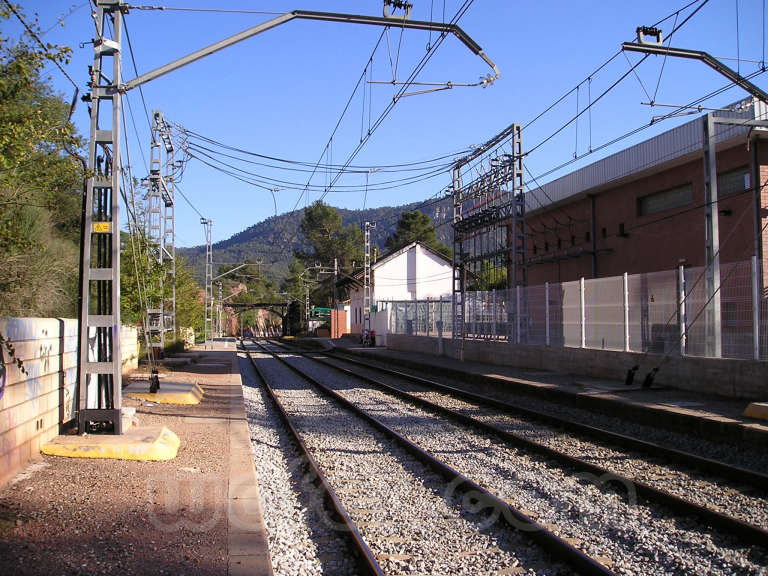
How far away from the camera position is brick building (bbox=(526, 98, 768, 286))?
22969 millimetres

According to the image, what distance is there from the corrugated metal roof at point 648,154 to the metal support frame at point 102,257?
17.1 meters

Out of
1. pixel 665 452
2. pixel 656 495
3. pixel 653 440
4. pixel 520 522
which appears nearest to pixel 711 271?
pixel 653 440

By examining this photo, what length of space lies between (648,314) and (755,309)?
3.34 metres

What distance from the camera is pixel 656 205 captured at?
28.0m

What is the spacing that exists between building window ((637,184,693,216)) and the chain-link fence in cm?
845

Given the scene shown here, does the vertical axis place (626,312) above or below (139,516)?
above

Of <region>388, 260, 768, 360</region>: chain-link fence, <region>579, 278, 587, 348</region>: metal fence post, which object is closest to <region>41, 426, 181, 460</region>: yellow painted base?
<region>388, 260, 768, 360</region>: chain-link fence

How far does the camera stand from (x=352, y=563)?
5359mm

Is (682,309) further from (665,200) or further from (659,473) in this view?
(665,200)

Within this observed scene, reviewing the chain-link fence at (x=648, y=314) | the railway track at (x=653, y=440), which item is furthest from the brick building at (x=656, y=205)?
the railway track at (x=653, y=440)

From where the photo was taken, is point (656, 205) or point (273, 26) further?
point (656, 205)

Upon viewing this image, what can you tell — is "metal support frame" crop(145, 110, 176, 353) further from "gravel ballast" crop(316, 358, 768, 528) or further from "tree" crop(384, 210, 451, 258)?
"tree" crop(384, 210, 451, 258)

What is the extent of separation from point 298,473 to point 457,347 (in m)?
21.0

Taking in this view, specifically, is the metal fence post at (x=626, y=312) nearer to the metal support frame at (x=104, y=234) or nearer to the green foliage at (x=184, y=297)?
the metal support frame at (x=104, y=234)
